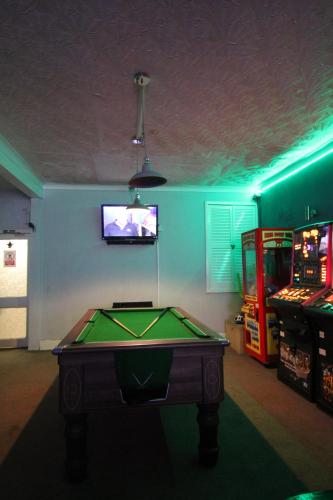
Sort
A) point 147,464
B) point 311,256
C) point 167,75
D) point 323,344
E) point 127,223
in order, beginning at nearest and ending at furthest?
point 147,464 < point 167,75 < point 323,344 < point 311,256 < point 127,223

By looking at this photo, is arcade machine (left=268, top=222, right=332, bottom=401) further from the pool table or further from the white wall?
the white wall

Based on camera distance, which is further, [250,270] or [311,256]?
[250,270]

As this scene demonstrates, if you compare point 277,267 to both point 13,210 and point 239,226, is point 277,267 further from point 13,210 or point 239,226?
point 13,210

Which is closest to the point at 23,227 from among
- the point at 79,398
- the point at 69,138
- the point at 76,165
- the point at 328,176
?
the point at 76,165

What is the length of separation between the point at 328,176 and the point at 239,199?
2.02 meters

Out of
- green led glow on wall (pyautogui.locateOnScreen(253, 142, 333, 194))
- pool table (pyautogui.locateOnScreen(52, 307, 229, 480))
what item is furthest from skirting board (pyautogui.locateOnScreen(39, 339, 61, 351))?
green led glow on wall (pyautogui.locateOnScreen(253, 142, 333, 194))

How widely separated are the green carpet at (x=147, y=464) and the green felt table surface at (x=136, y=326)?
57cm

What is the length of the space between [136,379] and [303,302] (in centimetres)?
189

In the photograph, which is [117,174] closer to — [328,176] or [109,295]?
[109,295]

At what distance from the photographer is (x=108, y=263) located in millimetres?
5074

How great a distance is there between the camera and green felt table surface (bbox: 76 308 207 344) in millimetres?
2270

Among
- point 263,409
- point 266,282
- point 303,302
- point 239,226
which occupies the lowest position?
point 263,409

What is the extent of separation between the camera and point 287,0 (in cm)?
157

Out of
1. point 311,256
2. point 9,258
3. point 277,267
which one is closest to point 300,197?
point 277,267
